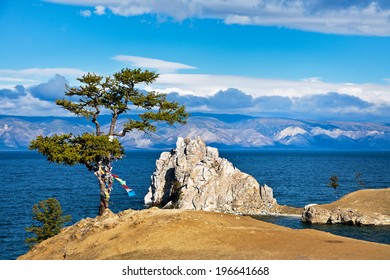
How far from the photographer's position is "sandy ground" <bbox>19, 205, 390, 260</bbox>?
92.4 feet

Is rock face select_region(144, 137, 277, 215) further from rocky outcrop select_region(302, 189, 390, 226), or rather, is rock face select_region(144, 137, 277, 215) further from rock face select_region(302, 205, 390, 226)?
rocky outcrop select_region(302, 189, 390, 226)

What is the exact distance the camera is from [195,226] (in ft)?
112

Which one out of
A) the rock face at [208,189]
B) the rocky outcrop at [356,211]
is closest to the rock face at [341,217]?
the rocky outcrop at [356,211]

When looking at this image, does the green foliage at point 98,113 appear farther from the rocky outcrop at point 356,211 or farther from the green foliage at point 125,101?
the rocky outcrop at point 356,211

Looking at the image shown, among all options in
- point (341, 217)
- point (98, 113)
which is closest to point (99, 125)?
point (98, 113)

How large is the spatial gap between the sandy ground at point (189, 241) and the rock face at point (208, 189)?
59950 millimetres

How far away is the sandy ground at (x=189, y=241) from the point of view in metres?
28.2

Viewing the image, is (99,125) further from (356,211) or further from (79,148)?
(356,211)

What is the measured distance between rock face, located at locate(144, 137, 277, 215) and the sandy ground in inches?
2360

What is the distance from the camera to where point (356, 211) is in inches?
3216

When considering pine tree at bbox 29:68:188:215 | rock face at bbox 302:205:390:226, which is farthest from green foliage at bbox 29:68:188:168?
rock face at bbox 302:205:390:226

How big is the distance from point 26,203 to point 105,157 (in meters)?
73.7
